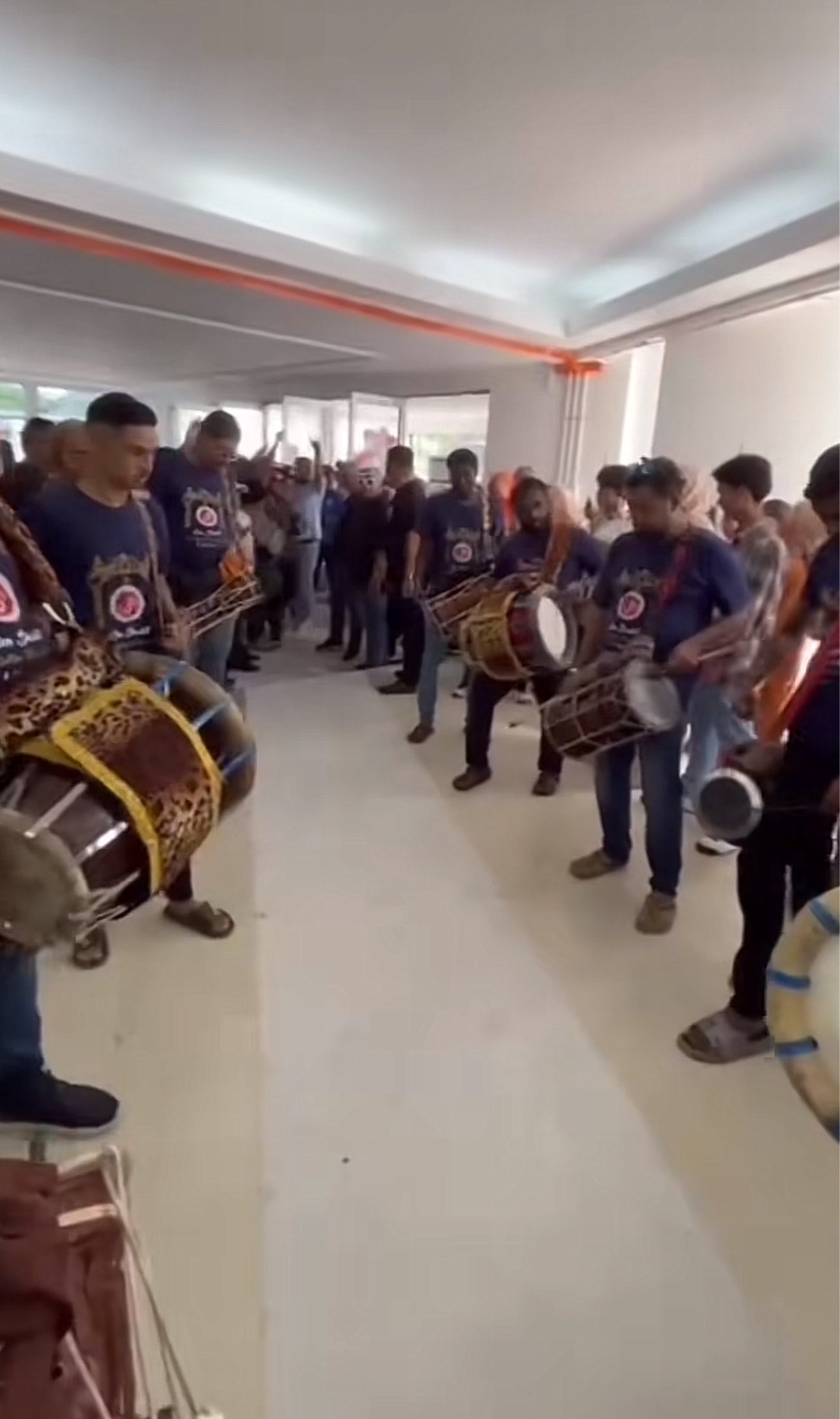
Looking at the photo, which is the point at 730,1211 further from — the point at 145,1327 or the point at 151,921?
the point at 151,921

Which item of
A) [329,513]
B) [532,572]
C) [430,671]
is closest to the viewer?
[532,572]

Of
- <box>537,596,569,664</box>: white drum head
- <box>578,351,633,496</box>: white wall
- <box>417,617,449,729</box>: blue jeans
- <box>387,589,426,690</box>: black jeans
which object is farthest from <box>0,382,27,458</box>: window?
<box>537,596,569,664</box>: white drum head

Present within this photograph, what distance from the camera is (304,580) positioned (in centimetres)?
652

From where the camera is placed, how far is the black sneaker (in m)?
1.65

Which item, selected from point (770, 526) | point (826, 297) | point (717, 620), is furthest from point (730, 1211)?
point (826, 297)

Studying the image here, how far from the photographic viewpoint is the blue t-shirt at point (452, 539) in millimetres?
3965

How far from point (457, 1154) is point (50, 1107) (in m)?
0.78

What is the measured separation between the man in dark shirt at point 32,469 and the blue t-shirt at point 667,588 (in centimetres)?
198

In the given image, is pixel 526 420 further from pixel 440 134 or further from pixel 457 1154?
pixel 457 1154

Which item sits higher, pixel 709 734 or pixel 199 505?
pixel 199 505

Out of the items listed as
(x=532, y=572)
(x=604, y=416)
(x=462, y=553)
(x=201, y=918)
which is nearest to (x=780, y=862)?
(x=201, y=918)

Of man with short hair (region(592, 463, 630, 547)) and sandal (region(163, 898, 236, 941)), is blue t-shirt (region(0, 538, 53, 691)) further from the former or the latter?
man with short hair (region(592, 463, 630, 547))

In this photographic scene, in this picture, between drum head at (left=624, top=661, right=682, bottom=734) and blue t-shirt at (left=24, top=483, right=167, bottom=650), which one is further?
drum head at (left=624, top=661, right=682, bottom=734)

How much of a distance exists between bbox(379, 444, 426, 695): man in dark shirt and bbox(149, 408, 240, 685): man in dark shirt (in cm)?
173
